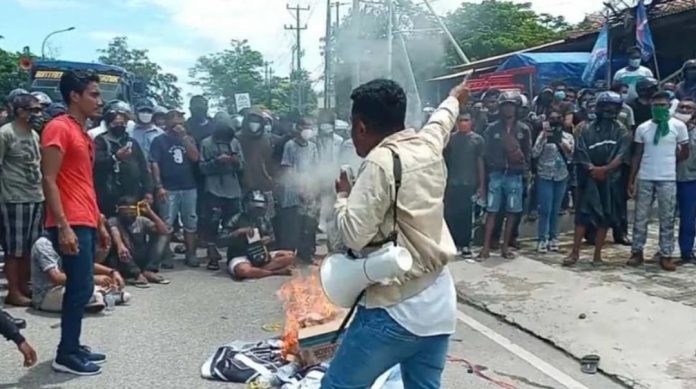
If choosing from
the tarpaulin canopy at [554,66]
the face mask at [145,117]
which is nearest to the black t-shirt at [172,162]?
the face mask at [145,117]

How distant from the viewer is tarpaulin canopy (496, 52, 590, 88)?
55.4 ft

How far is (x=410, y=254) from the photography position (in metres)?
2.76

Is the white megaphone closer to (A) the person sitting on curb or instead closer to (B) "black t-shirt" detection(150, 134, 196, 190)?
(A) the person sitting on curb

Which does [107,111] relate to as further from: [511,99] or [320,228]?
[511,99]

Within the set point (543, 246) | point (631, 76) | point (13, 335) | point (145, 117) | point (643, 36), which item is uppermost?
point (643, 36)

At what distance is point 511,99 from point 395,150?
6.67 meters

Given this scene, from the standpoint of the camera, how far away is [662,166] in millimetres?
8148

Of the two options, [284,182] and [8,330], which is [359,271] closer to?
[8,330]

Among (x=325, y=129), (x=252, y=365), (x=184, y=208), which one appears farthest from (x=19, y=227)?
(x=325, y=129)

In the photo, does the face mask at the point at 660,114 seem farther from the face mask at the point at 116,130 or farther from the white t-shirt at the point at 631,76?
the face mask at the point at 116,130

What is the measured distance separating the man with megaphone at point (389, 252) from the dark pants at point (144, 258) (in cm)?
569

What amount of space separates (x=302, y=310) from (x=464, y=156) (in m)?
4.35

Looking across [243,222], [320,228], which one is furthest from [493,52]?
[243,222]

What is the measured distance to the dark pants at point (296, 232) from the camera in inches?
375
